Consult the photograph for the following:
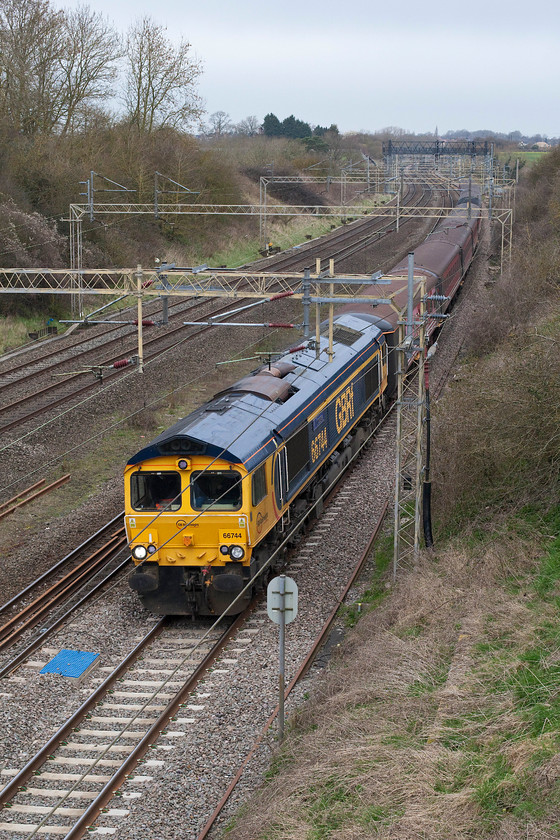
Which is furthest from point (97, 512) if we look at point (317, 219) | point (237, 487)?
point (317, 219)

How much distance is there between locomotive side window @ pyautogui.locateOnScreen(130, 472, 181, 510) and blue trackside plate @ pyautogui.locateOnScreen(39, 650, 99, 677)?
7.52 ft

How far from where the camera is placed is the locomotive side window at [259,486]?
1395 centimetres

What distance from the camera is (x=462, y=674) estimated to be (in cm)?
1022

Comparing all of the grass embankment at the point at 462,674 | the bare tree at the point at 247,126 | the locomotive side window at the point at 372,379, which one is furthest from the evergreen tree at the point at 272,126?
the grass embankment at the point at 462,674

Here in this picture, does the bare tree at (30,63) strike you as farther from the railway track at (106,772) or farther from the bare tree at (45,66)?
the railway track at (106,772)

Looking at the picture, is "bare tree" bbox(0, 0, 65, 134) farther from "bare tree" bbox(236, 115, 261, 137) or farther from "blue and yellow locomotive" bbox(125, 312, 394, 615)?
"bare tree" bbox(236, 115, 261, 137)

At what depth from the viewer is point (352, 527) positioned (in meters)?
18.6

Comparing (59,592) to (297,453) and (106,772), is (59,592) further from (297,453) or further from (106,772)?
(106,772)

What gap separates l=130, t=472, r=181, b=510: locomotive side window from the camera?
14.0m

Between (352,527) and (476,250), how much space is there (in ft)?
135

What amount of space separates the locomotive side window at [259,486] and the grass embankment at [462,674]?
2.42m

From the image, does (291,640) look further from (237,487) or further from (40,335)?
(40,335)

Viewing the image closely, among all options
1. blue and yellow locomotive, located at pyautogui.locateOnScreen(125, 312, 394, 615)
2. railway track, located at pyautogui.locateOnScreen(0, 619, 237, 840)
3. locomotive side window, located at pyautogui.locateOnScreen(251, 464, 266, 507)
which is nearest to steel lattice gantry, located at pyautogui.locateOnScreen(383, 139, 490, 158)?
blue and yellow locomotive, located at pyautogui.locateOnScreen(125, 312, 394, 615)

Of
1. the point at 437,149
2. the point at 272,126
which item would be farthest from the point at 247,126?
the point at 437,149
